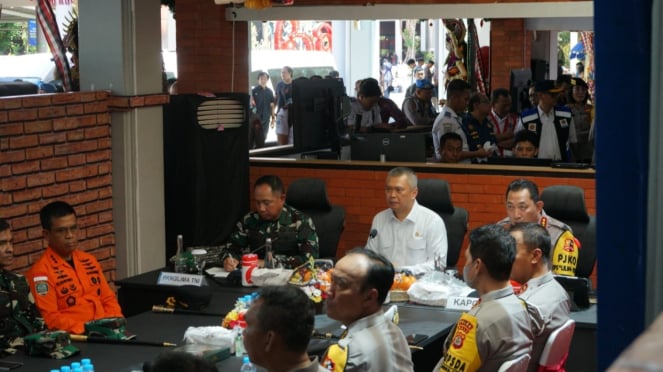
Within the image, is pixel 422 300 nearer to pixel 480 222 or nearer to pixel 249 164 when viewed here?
pixel 480 222

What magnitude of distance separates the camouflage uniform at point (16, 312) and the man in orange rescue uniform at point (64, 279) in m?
0.24

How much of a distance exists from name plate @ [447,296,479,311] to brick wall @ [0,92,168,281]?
3.00 metres

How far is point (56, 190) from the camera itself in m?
7.60

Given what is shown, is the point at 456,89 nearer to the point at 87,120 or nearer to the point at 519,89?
the point at 87,120

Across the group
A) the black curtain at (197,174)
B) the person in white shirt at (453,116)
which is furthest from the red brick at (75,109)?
the person in white shirt at (453,116)

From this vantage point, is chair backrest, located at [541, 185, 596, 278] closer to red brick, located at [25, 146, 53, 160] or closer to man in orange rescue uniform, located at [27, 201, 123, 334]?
man in orange rescue uniform, located at [27, 201, 123, 334]

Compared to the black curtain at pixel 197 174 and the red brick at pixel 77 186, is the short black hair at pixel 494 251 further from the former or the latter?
the black curtain at pixel 197 174

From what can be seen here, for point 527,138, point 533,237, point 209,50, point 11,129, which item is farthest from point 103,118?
point 533,237

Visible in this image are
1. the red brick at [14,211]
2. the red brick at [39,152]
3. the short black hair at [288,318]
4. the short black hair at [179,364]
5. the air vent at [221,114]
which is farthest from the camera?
the air vent at [221,114]

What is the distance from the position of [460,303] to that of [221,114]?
3676mm

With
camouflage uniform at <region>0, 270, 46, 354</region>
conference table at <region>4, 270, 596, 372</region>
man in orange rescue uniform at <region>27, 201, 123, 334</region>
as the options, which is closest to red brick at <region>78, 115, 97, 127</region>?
conference table at <region>4, 270, 596, 372</region>

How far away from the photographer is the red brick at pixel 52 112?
24.5 ft

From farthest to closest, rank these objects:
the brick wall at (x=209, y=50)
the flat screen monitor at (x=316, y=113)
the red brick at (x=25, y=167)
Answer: the brick wall at (x=209, y=50)
the flat screen monitor at (x=316, y=113)
the red brick at (x=25, y=167)

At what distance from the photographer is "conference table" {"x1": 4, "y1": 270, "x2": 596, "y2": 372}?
4750mm
